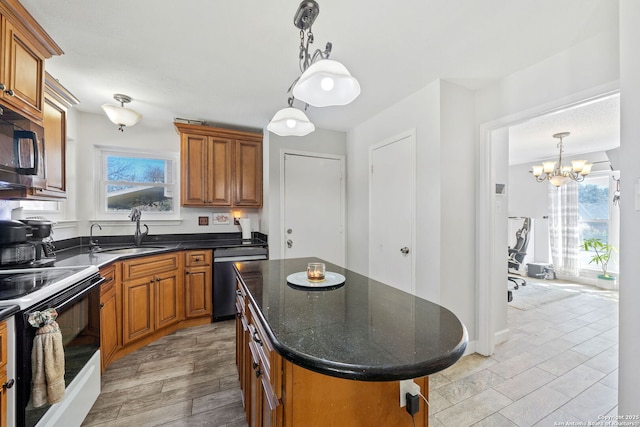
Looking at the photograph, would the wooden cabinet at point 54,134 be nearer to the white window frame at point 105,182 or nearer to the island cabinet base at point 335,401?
the white window frame at point 105,182

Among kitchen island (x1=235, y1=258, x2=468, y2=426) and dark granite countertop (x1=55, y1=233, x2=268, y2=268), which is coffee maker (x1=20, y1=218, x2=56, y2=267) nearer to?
dark granite countertop (x1=55, y1=233, x2=268, y2=268)

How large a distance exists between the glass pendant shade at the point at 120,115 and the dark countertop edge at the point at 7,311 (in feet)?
6.70

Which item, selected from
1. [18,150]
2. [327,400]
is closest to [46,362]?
[18,150]

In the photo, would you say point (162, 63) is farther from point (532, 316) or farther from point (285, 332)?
point (532, 316)

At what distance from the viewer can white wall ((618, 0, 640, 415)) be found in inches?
47.5

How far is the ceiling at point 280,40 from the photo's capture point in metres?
1.50

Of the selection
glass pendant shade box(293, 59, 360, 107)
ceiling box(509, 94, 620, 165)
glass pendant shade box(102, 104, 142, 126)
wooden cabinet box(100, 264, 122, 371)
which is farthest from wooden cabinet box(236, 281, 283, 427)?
ceiling box(509, 94, 620, 165)

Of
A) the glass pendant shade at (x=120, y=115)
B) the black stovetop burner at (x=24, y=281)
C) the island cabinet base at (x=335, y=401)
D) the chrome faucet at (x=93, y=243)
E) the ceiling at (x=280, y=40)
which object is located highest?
the ceiling at (x=280, y=40)

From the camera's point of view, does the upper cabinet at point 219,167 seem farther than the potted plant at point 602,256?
No

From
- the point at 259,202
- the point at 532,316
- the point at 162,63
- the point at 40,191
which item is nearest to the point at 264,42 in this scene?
the point at 162,63

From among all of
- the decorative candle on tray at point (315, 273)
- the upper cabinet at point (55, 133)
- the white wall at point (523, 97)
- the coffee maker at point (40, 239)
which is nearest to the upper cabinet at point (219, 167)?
the upper cabinet at point (55, 133)

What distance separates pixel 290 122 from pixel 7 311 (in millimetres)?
1463

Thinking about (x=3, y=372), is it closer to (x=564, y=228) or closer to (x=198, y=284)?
(x=198, y=284)

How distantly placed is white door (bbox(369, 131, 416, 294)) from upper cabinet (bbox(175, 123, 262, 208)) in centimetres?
152
